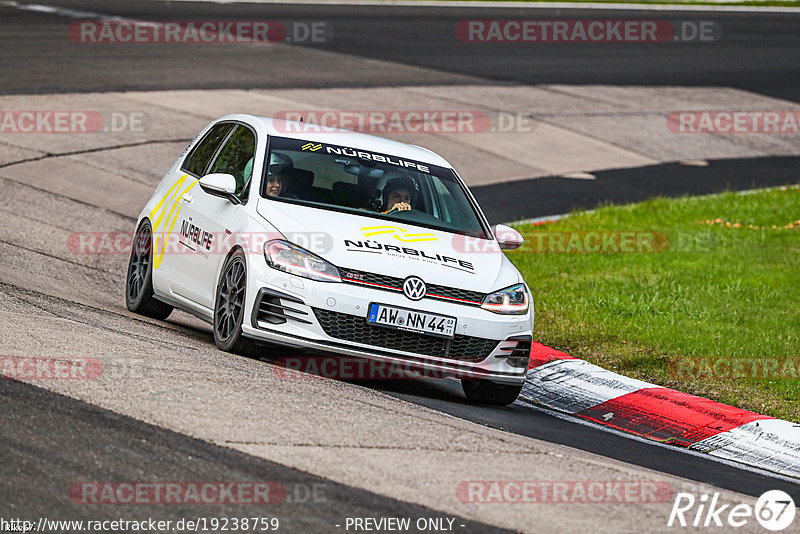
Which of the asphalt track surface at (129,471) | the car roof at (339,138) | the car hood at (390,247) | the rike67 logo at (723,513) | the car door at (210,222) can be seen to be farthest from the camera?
the car roof at (339,138)

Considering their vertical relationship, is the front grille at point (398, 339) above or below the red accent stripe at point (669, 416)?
above

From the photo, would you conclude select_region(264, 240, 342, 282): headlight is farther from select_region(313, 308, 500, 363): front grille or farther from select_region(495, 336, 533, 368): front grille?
select_region(495, 336, 533, 368): front grille

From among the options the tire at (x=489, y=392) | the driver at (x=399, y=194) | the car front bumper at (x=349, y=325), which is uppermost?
the driver at (x=399, y=194)

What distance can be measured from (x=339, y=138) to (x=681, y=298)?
392 cm

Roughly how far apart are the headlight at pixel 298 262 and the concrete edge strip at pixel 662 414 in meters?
2.06

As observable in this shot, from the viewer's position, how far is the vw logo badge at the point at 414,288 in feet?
25.7

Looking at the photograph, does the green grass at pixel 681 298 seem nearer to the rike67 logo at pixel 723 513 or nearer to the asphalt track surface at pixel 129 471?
the rike67 logo at pixel 723 513

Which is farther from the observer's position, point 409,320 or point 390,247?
point 390,247

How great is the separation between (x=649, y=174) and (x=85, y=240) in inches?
391

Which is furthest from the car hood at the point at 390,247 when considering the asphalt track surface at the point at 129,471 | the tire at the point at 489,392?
the asphalt track surface at the point at 129,471

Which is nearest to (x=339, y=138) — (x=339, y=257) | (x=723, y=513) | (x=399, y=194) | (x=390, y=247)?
(x=399, y=194)

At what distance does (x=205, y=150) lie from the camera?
9844 millimetres

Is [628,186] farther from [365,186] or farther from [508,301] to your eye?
[508,301]

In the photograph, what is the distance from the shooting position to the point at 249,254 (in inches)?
316
